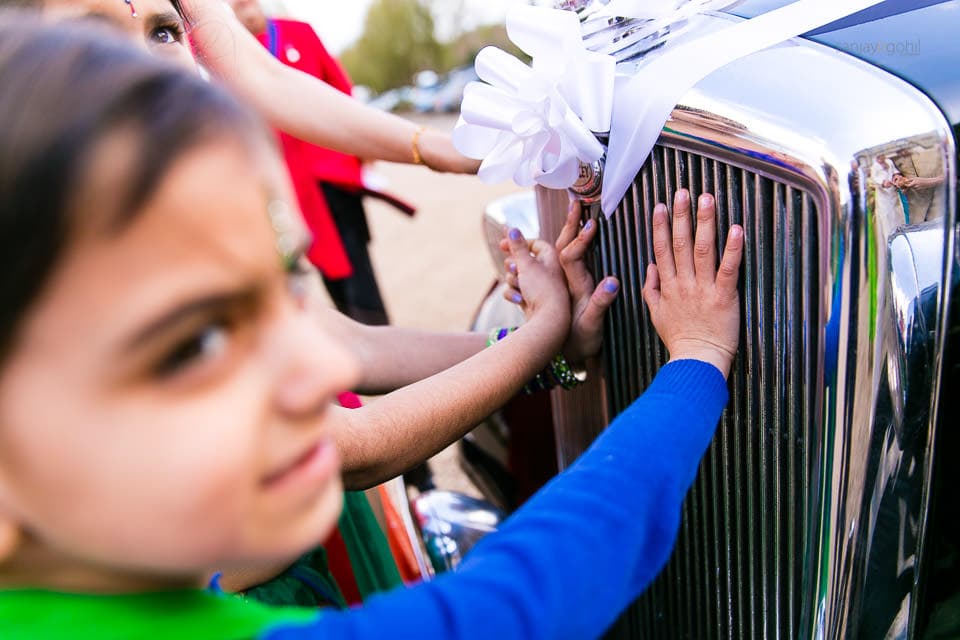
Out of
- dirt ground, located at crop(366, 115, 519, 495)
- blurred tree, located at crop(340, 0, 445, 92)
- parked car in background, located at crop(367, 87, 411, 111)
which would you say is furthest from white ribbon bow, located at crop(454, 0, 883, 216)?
blurred tree, located at crop(340, 0, 445, 92)

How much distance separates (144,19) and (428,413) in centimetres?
66

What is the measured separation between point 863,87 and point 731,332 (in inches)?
12.2

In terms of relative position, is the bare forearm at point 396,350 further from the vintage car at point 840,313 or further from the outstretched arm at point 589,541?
the outstretched arm at point 589,541

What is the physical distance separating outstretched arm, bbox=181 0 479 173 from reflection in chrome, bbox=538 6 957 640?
2.24 feet

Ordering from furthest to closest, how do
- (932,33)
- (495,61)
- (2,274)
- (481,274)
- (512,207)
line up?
1. (481,274)
2. (512,207)
3. (495,61)
4. (932,33)
5. (2,274)

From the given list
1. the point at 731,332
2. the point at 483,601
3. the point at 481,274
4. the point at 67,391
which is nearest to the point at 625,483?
the point at 483,601

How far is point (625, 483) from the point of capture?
2.41 feet

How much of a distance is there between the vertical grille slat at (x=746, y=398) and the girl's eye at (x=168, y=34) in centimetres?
68

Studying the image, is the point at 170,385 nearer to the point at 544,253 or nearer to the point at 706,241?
the point at 706,241

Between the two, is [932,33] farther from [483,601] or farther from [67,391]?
[67,391]

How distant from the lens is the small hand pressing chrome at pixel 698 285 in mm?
958

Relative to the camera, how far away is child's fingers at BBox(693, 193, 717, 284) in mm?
958

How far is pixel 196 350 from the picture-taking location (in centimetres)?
52

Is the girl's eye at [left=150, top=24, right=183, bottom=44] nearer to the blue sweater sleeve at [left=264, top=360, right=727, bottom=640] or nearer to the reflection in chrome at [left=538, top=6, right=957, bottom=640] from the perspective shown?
the reflection in chrome at [left=538, top=6, right=957, bottom=640]
